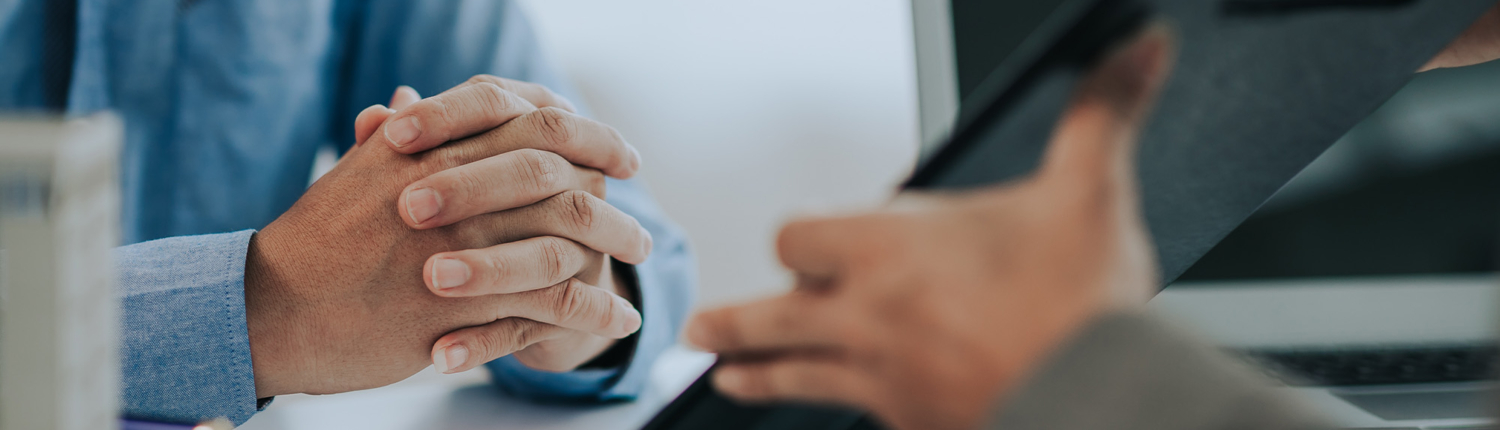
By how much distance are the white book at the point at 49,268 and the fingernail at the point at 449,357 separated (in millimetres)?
258

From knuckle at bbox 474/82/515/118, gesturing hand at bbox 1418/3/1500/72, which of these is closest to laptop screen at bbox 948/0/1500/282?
gesturing hand at bbox 1418/3/1500/72

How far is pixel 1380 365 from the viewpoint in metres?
0.71

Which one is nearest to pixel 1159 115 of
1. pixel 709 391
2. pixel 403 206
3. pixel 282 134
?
pixel 709 391

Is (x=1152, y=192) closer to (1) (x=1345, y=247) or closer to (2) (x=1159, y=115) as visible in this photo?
(2) (x=1159, y=115)

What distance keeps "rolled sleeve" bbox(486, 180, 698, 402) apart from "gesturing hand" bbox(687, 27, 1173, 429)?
1.24ft

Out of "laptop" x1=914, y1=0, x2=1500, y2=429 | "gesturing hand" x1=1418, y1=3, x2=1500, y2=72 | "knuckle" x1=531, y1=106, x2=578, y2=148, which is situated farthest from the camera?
"laptop" x1=914, y1=0, x2=1500, y2=429

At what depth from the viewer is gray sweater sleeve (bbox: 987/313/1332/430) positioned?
0.14 meters

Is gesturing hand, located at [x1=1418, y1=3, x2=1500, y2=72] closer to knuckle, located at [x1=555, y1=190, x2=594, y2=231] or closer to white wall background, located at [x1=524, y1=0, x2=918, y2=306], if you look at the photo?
knuckle, located at [x1=555, y1=190, x2=594, y2=231]

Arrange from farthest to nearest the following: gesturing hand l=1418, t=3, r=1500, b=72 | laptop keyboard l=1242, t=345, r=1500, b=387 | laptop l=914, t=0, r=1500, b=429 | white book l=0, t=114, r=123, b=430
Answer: laptop l=914, t=0, r=1500, b=429
laptop keyboard l=1242, t=345, r=1500, b=387
gesturing hand l=1418, t=3, r=1500, b=72
white book l=0, t=114, r=123, b=430

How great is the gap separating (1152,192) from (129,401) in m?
0.50

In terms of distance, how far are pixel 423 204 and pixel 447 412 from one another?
0.69ft

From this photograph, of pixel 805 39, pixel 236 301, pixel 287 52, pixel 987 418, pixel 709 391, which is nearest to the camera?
pixel 987 418

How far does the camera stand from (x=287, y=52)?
696 millimetres

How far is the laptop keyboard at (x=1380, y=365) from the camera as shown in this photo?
0.66m
